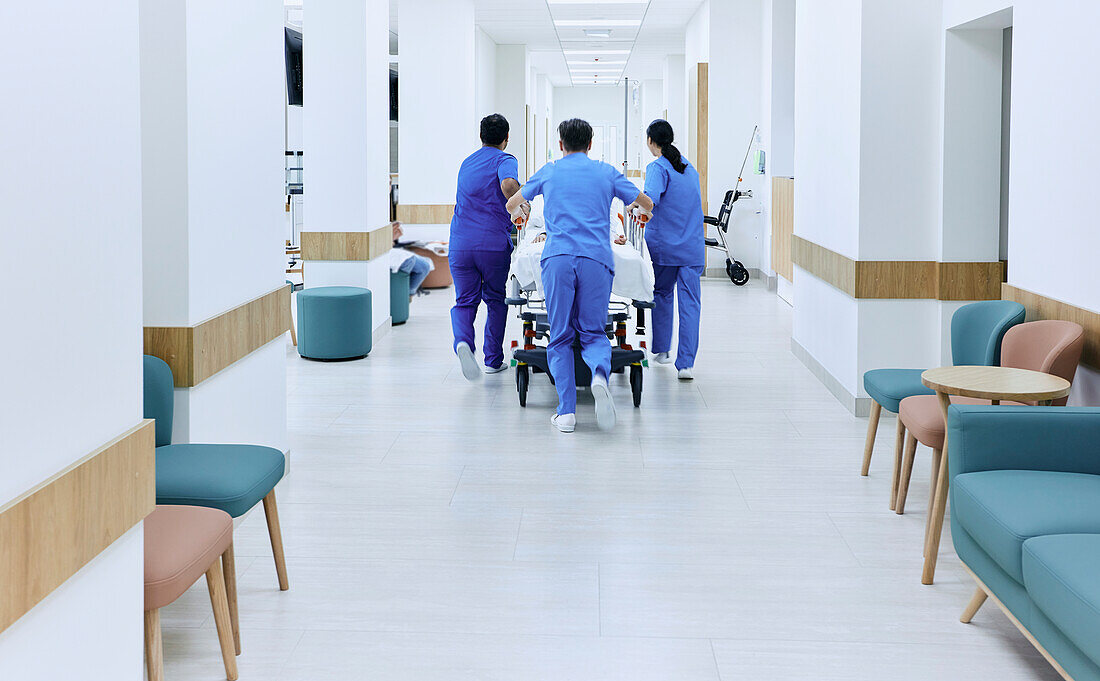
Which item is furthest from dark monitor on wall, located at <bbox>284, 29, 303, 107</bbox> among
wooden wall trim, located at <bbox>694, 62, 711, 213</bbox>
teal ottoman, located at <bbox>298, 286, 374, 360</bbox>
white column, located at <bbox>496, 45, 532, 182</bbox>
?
white column, located at <bbox>496, 45, 532, 182</bbox>

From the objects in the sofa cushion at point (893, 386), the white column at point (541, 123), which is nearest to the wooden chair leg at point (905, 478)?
the sofa cushion at point (893, 386)

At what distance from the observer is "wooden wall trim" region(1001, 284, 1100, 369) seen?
3715 millimetres

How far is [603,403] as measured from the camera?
541cm

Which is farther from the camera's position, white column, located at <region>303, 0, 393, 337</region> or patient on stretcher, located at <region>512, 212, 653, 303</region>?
white column, located at <region>303, 0, 393, 337</region>

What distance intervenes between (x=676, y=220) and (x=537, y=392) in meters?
1.39

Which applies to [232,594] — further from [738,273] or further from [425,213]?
[738,273]

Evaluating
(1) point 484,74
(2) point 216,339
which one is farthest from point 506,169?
(1) point 484,74

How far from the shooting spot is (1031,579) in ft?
8.22

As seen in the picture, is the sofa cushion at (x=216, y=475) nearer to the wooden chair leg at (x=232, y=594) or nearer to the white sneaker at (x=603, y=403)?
the wooden chair leg at (x=232, y=594)

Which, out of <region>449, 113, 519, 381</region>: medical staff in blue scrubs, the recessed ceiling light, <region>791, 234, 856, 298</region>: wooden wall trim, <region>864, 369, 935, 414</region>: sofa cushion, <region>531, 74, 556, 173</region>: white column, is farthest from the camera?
<region>531, 74, 556, 173</region>: white column

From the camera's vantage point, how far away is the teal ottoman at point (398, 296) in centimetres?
919

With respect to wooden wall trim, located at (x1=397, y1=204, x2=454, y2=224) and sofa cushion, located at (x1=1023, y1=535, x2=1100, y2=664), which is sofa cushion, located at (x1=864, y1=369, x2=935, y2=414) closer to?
sofa cushion, located at (x1=1023, y1=535, x2=1100, y2=664)

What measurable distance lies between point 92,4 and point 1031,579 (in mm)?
2398

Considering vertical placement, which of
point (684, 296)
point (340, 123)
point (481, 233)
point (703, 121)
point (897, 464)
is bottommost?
point (897, 464)
